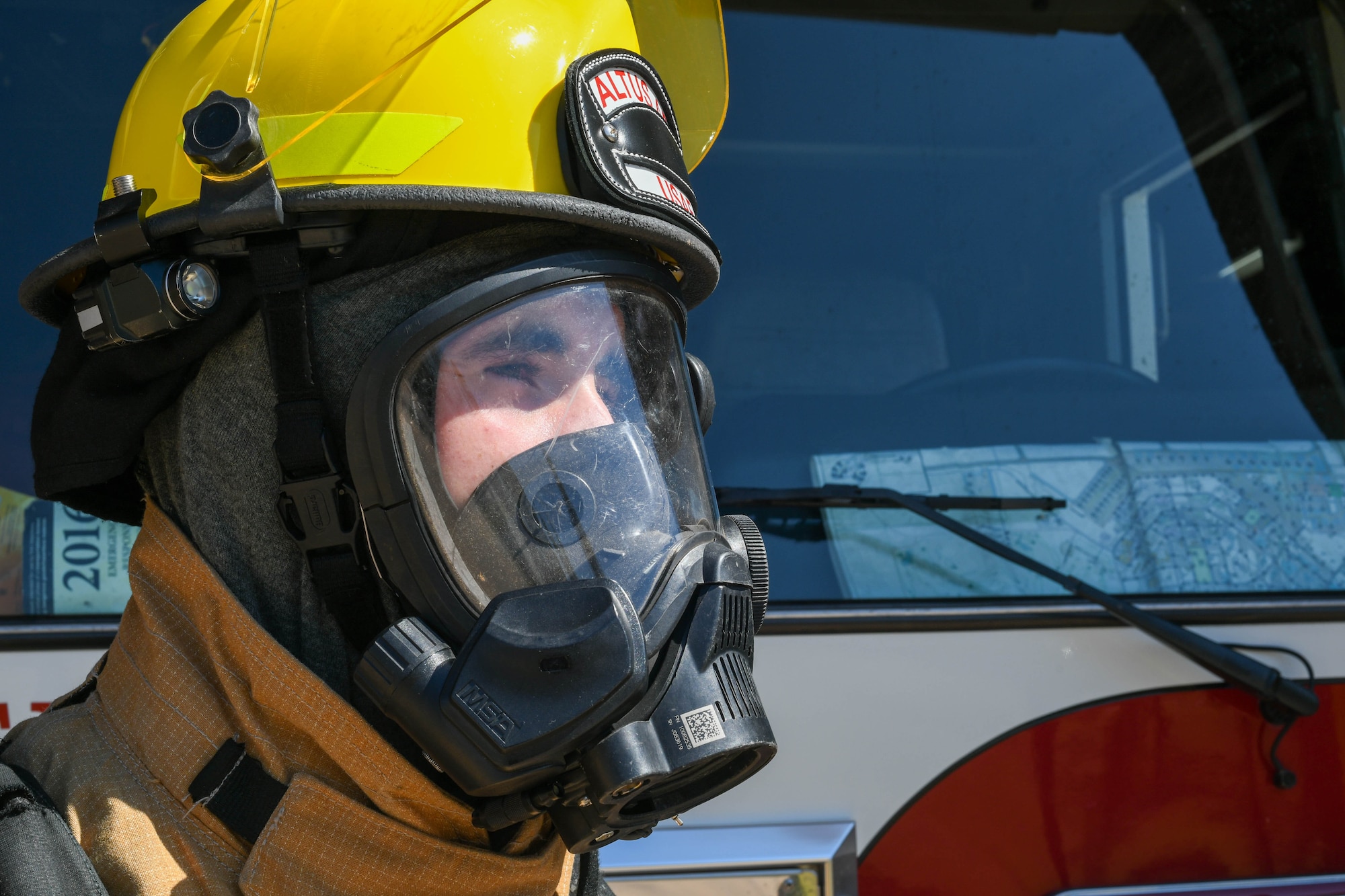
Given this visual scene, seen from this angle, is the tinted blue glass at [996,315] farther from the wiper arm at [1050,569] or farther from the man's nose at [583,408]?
the man's nose at [583,408]

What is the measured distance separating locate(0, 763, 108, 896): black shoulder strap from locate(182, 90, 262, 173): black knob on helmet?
66 cm

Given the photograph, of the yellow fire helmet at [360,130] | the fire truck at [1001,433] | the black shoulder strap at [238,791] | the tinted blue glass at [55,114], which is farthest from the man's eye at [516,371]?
the tinted blue glass at [55,114]

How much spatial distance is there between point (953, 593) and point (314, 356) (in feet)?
4.28

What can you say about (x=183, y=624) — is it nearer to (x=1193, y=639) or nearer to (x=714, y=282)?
(x=714, y=282)

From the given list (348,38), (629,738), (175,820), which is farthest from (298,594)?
(348,38)

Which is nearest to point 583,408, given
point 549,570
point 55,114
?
point 549,570

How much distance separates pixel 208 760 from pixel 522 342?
58 cm

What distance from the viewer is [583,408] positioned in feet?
4.40

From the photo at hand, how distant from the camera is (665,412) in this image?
1451 millimetres

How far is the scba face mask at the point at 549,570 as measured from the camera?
1184 mm

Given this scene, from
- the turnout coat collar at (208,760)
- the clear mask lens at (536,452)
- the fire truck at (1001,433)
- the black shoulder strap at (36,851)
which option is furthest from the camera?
the fire truck at (1001,433)

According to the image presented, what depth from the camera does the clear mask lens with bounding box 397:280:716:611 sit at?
50.3 inches

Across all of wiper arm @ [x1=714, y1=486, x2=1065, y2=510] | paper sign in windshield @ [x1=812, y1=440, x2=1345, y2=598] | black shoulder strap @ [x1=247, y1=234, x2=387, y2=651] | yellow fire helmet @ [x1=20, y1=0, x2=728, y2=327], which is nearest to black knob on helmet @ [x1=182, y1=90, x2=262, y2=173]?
yellow fire helmet @ [x1=20, y1=0, x2=728, y2=327]

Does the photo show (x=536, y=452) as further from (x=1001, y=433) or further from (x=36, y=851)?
(x=1001, y=433)
